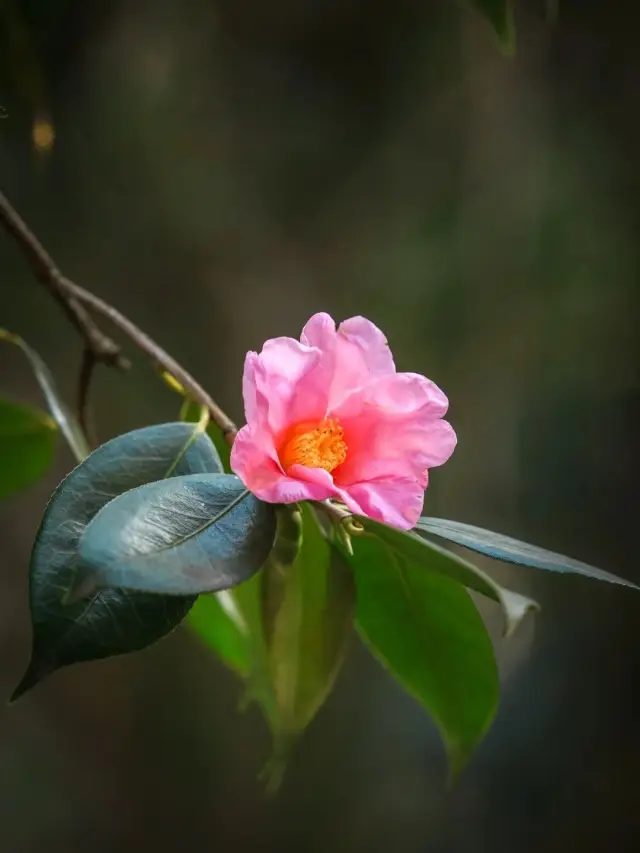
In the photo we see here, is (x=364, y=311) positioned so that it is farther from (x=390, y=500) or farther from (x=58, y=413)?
(x=390, y=500)

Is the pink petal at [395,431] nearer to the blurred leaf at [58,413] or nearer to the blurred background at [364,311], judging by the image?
the blurred leaf at [58,413]

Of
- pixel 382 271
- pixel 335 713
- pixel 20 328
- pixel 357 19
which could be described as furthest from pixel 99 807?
pixel 357 19

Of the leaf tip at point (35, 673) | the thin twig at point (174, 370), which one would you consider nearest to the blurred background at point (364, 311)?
the thin twig at point (174, 370)

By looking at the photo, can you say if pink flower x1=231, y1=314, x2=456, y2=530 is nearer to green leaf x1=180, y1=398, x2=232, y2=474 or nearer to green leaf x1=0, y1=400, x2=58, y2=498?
green leaf x1=180, y1=398, x2=232, y2=474

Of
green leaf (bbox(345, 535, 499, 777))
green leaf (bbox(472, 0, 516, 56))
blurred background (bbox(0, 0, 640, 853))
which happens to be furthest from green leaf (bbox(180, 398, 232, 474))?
blurred background (bbox(0, 0, 640, 853))

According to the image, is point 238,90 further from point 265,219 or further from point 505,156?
point 505,156

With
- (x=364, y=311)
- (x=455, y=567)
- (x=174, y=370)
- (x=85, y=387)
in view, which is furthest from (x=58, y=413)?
(x=364, y=311)
